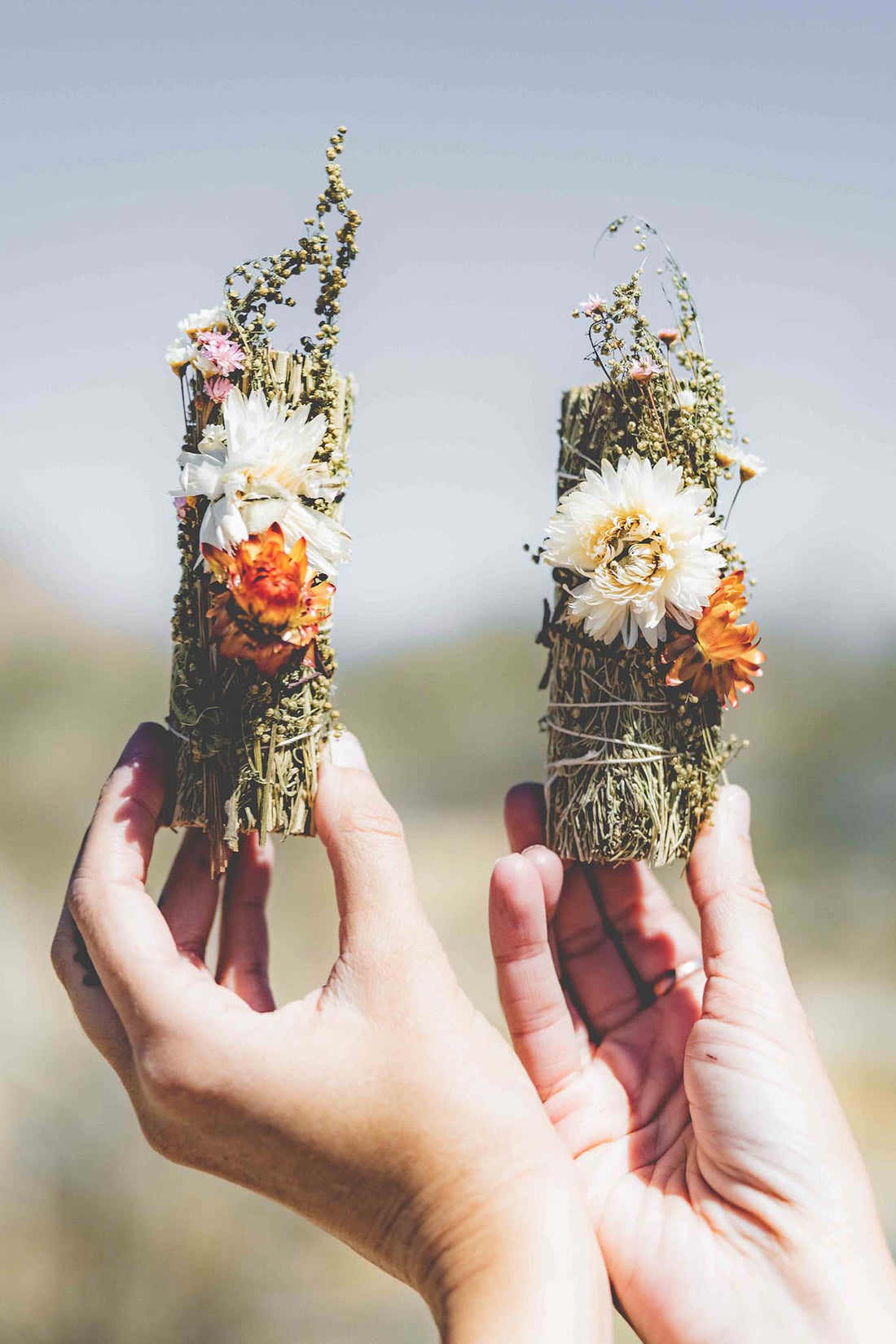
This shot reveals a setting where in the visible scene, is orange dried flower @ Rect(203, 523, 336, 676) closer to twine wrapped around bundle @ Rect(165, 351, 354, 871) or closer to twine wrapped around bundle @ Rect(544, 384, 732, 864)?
twine wrapped around bundle @ Rect(165, 351, 354, 871)

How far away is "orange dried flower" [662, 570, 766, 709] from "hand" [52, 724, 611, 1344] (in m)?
0.84

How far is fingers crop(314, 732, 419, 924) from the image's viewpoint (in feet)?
6.68

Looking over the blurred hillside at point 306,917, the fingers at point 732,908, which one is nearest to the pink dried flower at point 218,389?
the blurred hillside at point 306,917

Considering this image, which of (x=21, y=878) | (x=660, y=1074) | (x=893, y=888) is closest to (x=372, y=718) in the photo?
(x=21, y=878)

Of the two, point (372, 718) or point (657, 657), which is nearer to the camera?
point (657, 657)

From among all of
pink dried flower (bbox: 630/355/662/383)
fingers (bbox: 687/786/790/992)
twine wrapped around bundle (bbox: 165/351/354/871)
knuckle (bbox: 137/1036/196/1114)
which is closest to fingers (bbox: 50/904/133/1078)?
knuckle (bbox: 137/1036/196/1114)

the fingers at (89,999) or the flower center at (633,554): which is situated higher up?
the flower center at (633,554)

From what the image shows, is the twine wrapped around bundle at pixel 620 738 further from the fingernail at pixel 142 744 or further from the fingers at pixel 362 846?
the fingernail at pixel 142 744

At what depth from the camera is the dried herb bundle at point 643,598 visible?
2297mm

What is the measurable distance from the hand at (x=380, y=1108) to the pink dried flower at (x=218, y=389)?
103 centimetres

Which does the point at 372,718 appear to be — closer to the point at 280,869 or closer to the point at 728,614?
the point at 280,869

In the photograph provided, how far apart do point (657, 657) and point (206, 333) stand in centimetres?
128

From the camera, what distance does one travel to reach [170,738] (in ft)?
7.87

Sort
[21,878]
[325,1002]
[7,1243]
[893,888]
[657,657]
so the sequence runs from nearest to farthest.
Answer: [325,1002] → [657,657] → [7,1243] → [21,878] → [893,888]
